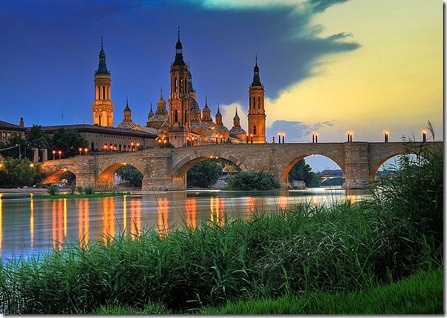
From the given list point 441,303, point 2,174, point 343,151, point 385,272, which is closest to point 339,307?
point 441,303

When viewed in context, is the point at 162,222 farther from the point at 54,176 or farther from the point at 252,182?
the point at 54,176

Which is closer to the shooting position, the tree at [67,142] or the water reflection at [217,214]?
the water reflection at [217,214]

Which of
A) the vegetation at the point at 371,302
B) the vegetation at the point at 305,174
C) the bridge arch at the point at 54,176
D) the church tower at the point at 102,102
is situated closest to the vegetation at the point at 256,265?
the vegetation at the point at 371,302

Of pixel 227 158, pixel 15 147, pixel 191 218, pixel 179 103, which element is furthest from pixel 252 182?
pixel 179 103

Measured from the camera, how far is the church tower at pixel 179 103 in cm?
6438

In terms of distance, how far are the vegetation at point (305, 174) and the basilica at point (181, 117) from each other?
639cm

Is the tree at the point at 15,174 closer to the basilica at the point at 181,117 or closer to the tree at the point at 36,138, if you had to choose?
the tree at the point at 36,138

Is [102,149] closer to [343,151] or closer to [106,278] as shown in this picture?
[343,151]

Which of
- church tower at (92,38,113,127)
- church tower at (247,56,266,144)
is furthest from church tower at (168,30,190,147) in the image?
church tower at (92,38,113,127)

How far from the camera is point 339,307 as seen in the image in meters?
3.18

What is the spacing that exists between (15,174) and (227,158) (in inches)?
458

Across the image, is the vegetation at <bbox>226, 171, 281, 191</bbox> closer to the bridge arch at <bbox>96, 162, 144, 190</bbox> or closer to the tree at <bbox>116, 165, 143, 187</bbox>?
the bridge arch at <bbox>96, 162, 144, 190</bbox>

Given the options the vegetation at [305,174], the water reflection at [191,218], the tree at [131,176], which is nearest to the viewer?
the water reflection at [191,218]

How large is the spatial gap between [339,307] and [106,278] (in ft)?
6.04
